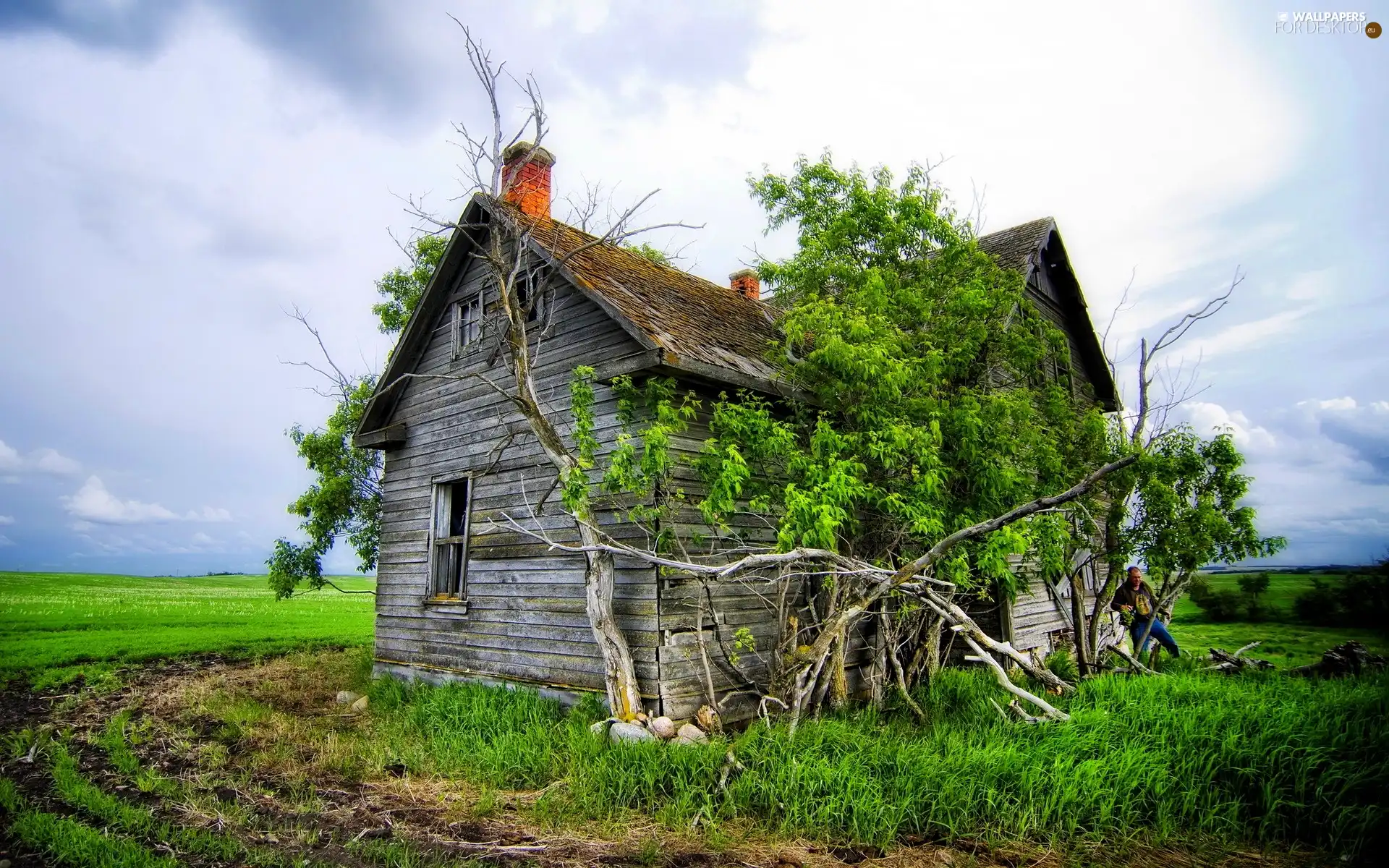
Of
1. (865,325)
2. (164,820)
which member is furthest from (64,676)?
(865,325)

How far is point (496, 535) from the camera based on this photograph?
1009 centimetres

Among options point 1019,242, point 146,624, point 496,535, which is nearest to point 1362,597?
point 496,535

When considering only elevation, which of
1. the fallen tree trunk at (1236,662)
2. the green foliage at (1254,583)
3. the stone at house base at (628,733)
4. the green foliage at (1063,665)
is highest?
the green foliage at (1254,583)

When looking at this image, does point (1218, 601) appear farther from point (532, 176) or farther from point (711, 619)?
point (532, 176)

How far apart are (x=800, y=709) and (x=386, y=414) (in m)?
8.90

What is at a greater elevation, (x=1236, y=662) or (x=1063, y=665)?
(x=1236, y=662)

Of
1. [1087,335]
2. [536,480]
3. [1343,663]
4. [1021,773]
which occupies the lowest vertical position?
[1021,773]

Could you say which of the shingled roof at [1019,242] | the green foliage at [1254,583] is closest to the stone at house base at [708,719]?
the green foliage at [1254,583]

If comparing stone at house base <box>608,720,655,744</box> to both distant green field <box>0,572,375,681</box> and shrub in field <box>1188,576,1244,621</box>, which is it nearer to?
shrub in field <box>1188,576,1244,621</box>

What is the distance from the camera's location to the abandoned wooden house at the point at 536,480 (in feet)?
27.0

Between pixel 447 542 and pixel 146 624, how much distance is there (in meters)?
17.8

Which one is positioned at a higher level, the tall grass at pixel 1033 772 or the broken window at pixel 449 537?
the broken window at pixel 449 537

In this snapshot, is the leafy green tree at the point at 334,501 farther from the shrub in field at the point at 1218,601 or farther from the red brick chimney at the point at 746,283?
the shrub in field at the point at 1218,601

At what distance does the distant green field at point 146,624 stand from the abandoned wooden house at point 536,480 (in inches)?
338
